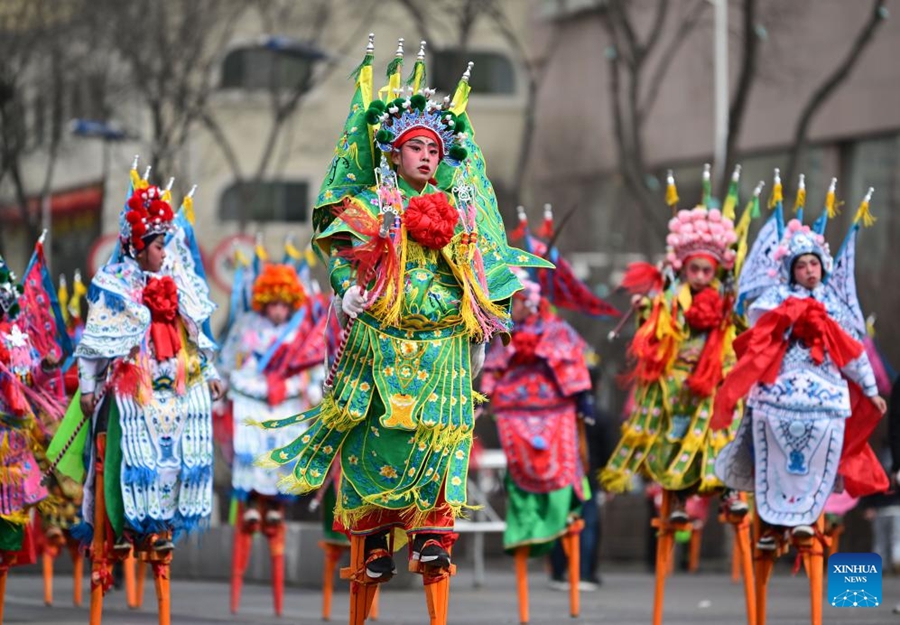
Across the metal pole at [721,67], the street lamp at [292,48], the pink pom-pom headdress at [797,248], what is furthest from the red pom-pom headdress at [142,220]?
the metal pole at [721,67]

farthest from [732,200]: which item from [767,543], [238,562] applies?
[238,562]

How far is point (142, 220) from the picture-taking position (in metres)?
12.6

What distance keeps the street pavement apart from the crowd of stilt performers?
0.40 metres

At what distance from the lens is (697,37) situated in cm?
3925

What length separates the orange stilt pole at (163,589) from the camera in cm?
1188

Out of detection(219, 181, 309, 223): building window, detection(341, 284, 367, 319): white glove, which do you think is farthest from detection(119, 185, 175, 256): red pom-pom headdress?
detection(219, 181, 309, 223): building window

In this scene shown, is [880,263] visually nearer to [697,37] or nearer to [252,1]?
[252,1]

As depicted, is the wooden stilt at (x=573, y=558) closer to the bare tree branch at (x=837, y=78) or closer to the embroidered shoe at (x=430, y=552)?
the embroidered shoe at (x=430, y=552)

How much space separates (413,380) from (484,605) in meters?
6.30

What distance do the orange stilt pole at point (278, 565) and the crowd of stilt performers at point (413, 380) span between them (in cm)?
4

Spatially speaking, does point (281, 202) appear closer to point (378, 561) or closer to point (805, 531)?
point (805, 531)

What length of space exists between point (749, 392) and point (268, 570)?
7605 mm

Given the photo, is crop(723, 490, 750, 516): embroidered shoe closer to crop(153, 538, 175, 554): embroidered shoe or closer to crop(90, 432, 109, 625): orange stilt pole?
crop(153, 538, 175, 554): embroidered shoe

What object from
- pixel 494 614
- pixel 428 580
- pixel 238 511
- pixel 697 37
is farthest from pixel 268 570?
pixel 697 37
